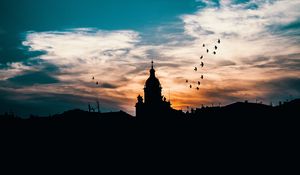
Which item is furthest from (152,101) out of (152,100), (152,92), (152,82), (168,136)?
(168,136)

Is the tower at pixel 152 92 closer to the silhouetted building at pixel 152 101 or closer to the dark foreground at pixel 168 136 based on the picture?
the silhouetted building at pixel 152 101

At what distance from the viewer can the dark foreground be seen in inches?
3221

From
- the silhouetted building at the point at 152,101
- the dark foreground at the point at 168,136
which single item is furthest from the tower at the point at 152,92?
the dark foreground at the point at 168,136

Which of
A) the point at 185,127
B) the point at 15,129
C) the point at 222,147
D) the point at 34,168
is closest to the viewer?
the point at 34,168

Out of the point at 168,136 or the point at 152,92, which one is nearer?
the point at 168,136

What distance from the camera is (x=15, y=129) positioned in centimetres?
9262

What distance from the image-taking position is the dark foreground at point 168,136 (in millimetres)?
81812

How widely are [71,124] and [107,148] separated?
12689mm

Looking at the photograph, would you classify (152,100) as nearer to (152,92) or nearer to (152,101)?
(152,101)

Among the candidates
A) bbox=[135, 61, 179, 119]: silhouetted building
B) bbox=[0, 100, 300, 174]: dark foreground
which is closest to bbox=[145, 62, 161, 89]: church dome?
bbox=[135, 61, 179, 119]: silhouetted building

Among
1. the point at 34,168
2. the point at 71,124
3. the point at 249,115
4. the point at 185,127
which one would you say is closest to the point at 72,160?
the point at 34,168

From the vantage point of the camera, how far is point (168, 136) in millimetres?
97312

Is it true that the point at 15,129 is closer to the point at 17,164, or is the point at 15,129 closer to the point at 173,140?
the point at 17,164

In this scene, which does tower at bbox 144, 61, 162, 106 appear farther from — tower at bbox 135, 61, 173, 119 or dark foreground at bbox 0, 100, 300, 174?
dark foreground at bbox 0, 100, 300, 174
